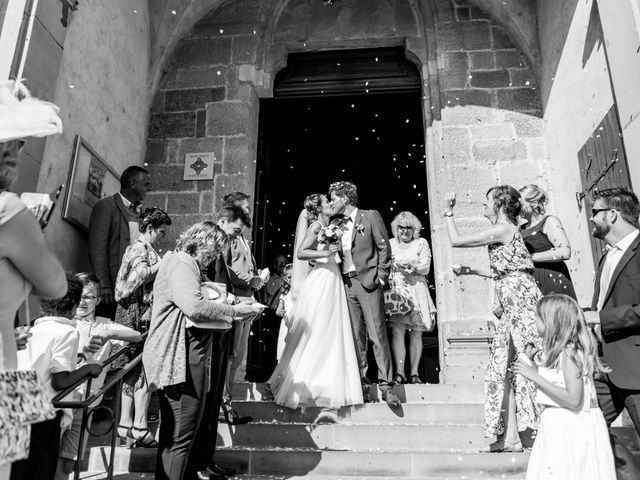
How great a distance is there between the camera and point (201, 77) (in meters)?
6.71

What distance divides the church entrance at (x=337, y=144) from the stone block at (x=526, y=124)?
1.26m

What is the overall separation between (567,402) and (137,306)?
112 inches

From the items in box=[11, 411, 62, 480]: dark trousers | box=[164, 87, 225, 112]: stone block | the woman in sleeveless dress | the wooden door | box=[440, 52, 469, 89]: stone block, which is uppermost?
box=[440, 52, 469, 89]: stone block

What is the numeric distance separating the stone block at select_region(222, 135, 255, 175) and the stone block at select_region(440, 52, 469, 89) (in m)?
2.36

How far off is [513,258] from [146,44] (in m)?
4.96

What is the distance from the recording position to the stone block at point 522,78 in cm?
628

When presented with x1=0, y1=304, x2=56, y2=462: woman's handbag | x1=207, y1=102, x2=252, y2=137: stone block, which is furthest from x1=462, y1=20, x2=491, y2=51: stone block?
x1=0, y1=304, x2=56, y2=462: woman's handbag

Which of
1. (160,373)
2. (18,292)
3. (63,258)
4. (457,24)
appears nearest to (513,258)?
(160,373)

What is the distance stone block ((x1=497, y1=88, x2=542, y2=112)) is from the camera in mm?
6191

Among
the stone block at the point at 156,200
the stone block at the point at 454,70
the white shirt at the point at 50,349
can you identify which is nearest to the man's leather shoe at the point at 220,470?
the white shirt at the point at 50,349

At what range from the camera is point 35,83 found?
13.2 feet

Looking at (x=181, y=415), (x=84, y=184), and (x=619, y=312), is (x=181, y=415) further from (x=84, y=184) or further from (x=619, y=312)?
(x=84, y=184)

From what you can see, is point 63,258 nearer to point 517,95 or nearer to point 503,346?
point 503,346

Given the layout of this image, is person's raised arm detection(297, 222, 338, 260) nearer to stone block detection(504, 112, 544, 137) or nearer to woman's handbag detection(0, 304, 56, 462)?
stone block detection(504, 112, 544, 137)
